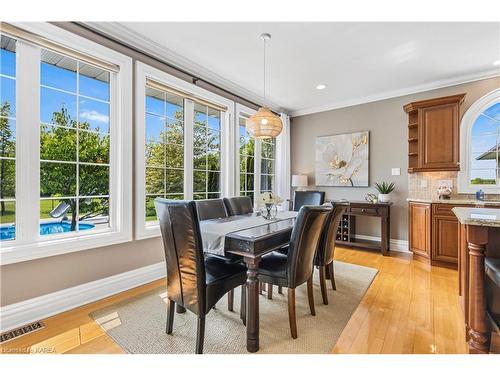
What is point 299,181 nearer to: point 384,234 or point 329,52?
point 384,234

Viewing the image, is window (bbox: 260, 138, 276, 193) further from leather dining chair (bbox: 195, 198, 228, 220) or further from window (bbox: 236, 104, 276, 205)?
leather dining chair (bbox: 195, 198, 228, 220)

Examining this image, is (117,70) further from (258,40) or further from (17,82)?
(258,40)

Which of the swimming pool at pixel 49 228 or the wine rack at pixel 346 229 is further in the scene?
the wine rack at pixel 346 229

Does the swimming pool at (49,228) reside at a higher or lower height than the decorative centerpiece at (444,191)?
lower

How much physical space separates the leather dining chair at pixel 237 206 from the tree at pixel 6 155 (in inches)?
76.6

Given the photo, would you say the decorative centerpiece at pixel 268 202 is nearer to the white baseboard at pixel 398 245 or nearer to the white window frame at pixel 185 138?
the white window frame at pixel 185 138

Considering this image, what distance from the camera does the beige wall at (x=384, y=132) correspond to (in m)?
4.01

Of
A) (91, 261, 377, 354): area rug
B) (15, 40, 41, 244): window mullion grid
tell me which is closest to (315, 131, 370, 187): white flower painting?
(91, 261, 377, 354): area rug

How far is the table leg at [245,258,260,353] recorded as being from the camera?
1684 millimetres

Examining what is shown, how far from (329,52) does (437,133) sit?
2089 millimetres

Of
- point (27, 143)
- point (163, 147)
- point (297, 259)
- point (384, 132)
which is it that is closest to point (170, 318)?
point (297, 259)

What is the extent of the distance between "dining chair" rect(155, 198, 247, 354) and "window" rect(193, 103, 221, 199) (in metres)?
1.92

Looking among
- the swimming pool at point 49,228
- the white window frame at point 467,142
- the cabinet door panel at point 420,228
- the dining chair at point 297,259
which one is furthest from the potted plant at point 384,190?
the swimming pool at point 49,228
